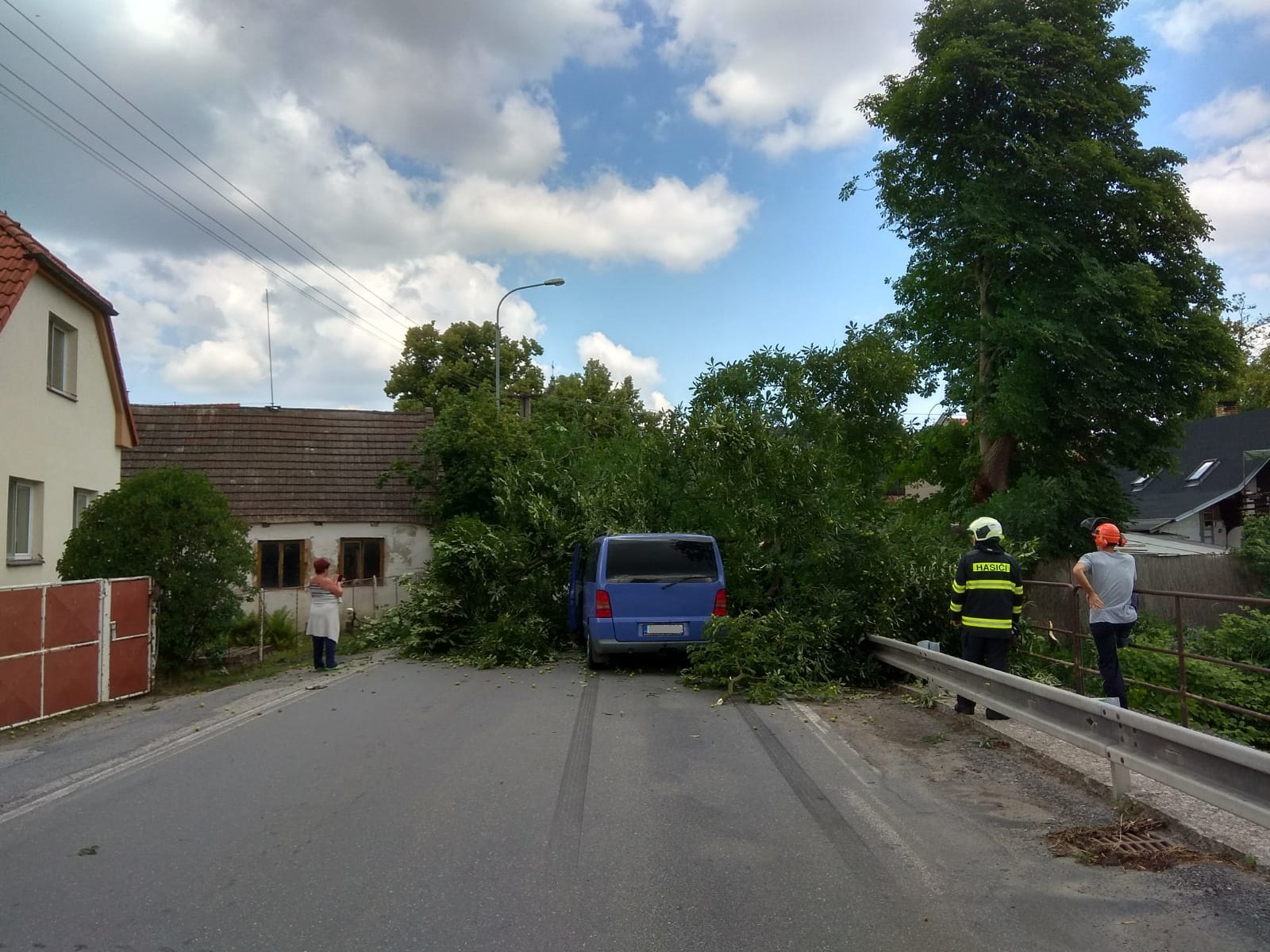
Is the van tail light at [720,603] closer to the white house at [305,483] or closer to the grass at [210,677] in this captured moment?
the grass at [210,677]

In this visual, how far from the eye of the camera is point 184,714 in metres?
10.6

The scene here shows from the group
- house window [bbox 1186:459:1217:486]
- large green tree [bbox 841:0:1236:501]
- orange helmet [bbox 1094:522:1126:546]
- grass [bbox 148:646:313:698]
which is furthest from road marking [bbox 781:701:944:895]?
house window [bbox 1186:459:1217:486]

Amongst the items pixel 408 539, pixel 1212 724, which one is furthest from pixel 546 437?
pixel 1212 724

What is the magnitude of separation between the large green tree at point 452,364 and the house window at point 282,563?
2420cm

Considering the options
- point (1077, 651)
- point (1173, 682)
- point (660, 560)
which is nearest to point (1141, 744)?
point (1077, 651)

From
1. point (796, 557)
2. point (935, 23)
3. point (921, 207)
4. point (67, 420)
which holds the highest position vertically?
point (935, 23)

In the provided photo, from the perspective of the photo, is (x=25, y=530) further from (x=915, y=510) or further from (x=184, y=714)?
(x=915, y=510)

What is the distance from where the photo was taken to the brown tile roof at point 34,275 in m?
15.0

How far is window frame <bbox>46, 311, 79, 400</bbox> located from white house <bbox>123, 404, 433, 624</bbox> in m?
8.05

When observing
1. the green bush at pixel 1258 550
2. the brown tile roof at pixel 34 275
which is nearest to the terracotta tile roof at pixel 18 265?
the brown tile roof at pixel 34 275

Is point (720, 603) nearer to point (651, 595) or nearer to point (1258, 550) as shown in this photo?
point (651, 595)

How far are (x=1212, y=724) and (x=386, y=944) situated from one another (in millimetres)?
10821

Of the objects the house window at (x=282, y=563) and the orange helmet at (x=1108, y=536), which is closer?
the orange helmet at (x=1108, y=536)

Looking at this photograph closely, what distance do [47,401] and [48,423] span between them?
13.9 inches
